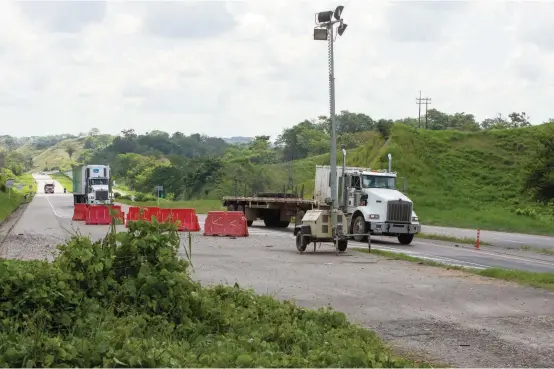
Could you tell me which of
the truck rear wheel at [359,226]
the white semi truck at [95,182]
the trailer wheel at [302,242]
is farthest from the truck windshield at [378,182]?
the white semi truck at [95,182]

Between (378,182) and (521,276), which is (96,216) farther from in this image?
(521,276)

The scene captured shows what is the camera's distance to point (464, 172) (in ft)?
234

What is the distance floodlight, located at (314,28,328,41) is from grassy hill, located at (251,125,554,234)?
26.4 meters

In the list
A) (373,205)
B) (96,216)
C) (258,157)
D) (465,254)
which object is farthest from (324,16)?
(258,157)

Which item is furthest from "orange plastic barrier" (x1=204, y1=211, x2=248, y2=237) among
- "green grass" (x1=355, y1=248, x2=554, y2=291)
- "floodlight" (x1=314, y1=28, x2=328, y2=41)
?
"green grass" (x1=355, y1=248, x2=554, y2=291)

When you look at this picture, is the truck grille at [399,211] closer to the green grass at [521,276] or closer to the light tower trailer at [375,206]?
the light tower trailer at [375,206]

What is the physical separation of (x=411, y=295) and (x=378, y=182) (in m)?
16.9

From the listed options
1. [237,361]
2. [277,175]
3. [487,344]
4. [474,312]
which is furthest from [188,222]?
[277,175]

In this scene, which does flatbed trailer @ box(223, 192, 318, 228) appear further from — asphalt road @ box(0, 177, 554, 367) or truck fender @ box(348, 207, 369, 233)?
asphalt road @ box(0, 177, 554, 367)

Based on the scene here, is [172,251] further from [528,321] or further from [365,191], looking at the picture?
[365,191]

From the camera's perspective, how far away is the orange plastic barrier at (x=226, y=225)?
108 feet

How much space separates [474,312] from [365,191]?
59.7ft

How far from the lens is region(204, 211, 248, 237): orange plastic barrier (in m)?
32.8

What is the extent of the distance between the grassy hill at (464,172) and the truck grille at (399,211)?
2095cm
